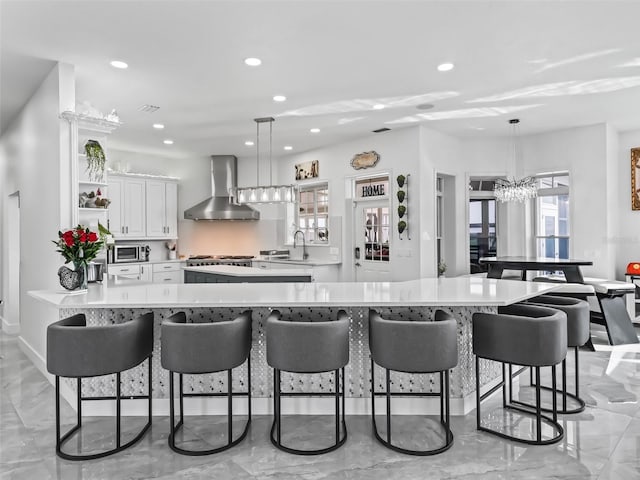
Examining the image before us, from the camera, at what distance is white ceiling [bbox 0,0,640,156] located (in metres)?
2.97

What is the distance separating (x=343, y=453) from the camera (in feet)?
8.53

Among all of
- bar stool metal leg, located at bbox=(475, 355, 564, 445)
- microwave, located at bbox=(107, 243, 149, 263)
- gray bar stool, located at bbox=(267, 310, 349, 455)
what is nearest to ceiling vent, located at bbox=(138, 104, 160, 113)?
microwave, located at bbox=(107, 243, 149, 263)

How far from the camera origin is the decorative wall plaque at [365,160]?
254 inches

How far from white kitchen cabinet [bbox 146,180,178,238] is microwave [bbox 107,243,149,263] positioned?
0.32m

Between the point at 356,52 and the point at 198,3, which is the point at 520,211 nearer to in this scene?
the point at 356,52

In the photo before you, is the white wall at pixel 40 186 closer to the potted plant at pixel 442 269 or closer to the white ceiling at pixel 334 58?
the white ceiling at pixel 334 58

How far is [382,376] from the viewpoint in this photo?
318 cm

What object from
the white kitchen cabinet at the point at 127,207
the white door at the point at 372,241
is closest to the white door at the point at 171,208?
the white kitchen cabinet at the point at 127,207

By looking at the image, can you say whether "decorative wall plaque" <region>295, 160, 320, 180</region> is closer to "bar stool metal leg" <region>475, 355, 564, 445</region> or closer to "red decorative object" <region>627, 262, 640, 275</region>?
"red decorative object" <region>627, 262, 640, 275</region>

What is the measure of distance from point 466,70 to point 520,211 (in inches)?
141

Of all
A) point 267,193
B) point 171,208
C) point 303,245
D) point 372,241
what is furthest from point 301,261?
point 171,208

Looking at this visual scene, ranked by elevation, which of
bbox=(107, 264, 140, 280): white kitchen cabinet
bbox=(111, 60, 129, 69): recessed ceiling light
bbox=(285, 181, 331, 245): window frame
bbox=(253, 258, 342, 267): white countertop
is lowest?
bbox=(107, 264, 140, 280): white kitchen cabinet

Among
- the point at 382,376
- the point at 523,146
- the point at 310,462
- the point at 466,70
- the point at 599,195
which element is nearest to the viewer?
the point at 310,462

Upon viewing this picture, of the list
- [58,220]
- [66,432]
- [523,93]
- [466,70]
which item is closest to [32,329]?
[58,220]
